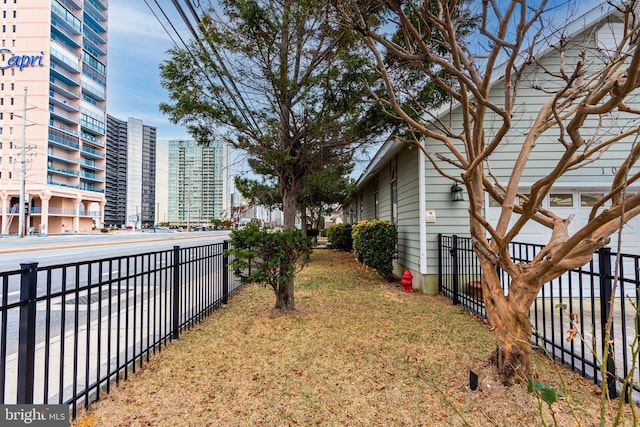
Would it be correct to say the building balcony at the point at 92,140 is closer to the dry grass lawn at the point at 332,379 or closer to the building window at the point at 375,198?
the building window at the point at 375,198

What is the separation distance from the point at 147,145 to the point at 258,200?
218ft

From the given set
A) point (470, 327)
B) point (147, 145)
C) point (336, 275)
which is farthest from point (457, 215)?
point (147, 145)

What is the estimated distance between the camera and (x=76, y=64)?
44875 mm

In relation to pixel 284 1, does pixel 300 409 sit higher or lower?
lower

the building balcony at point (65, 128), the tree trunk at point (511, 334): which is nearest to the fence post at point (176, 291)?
the tree trunk at point (511, 334)

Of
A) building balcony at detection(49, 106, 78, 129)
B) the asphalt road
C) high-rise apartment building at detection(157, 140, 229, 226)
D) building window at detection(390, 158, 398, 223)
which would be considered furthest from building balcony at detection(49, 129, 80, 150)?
building window at detection(390, 158, 398, 223)

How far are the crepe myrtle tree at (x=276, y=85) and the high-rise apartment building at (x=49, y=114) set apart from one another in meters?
38.1

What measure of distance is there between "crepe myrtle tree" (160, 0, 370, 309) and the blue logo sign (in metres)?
49.1

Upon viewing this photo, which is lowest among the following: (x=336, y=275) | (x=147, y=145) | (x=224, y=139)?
(x=336, y=275)

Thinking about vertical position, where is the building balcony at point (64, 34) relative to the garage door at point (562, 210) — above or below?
above

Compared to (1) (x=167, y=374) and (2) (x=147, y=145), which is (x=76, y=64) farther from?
(1) (x=167, y=374)

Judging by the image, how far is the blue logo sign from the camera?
3822cm

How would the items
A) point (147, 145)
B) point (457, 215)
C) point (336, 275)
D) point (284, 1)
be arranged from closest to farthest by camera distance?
point (284, 1) → point (457, 215) → point (336, 275) → point (147, 145)

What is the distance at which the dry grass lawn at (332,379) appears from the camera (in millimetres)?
2447
